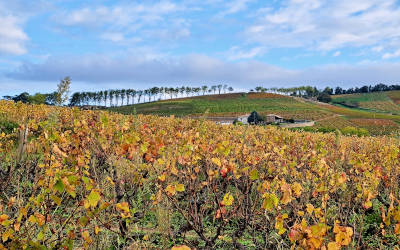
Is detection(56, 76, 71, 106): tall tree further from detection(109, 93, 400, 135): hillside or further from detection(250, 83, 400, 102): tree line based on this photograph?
detection(250, 83, 400, 102): tree line

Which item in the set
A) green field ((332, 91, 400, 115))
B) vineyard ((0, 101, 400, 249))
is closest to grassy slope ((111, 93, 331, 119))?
green field ((332, 91, 400, 115))

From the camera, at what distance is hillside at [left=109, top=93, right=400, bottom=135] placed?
56144 millimetres

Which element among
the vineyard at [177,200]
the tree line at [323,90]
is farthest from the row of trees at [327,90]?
the vineyard at [177,200]

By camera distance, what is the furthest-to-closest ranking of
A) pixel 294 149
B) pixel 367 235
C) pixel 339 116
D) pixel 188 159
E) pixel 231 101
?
pixel 231 101
pixel 339 116
pixel 294 149
pixel 367 235
pixel 188 159

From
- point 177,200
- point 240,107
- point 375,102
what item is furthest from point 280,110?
point 177,200

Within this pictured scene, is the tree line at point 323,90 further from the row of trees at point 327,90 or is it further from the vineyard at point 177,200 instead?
the vineyard at point 177,200

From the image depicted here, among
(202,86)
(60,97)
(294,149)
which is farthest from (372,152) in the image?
(202,86)

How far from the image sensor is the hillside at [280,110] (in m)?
56.1

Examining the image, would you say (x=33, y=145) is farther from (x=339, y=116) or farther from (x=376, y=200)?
(x=339, y=116)

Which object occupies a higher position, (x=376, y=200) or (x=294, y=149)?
(x=294, y=149)

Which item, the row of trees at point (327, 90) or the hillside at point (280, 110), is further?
the row of trees at point (327, 90)

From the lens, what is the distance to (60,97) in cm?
381

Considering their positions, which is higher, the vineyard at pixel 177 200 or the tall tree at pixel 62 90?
the tall tree at pixel 62 90

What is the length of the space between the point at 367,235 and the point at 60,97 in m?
4.58
